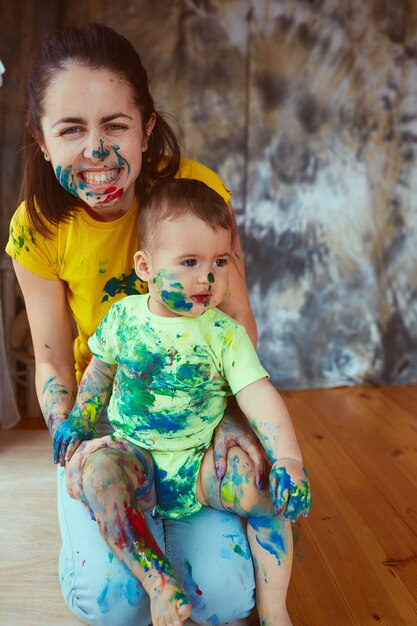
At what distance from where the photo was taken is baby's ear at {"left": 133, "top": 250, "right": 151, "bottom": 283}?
4.39 feet

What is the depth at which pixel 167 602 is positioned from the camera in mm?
1165

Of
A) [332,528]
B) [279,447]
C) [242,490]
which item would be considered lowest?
[332,528]

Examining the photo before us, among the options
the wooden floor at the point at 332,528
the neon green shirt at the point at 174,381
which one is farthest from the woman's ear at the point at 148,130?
the wooden floor at the point at 332,528

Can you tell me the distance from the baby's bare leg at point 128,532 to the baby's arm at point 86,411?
109mm

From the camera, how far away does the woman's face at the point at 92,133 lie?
1.40 metres

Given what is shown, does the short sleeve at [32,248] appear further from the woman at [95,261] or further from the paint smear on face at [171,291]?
the paint smear on face at [171,291]

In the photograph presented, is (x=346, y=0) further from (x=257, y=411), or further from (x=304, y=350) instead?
(x=257, y=411)

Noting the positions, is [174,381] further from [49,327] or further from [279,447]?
[49,327]

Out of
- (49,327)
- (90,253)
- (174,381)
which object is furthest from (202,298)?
(49,327)

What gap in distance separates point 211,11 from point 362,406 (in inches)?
66.7

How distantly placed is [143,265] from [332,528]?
1.04m

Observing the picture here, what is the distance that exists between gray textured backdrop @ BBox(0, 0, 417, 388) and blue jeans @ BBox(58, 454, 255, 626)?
186cm

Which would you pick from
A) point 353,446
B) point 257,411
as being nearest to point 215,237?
point 257,411

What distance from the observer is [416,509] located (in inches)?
83.0
